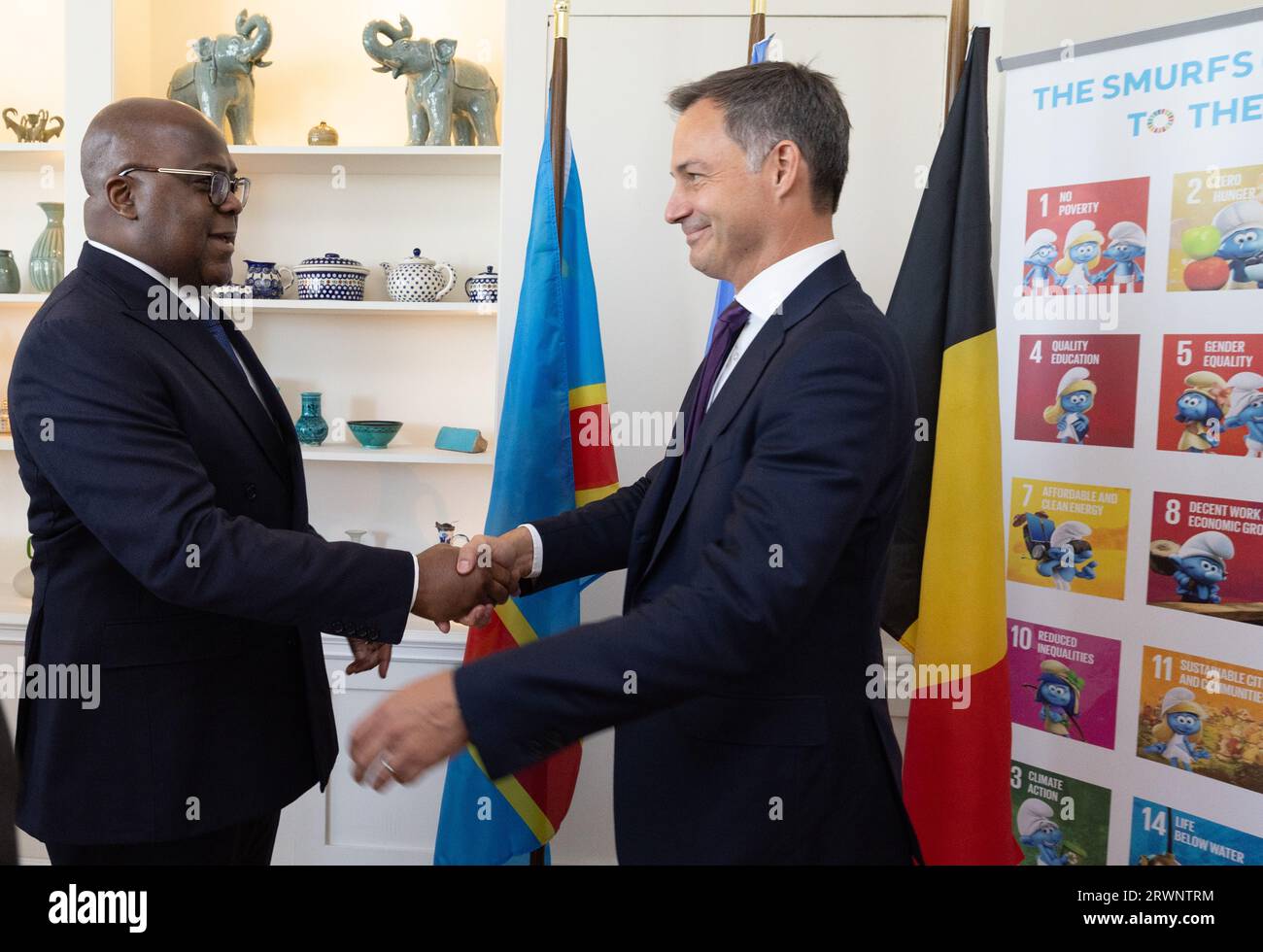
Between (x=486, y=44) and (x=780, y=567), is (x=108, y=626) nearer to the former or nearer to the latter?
(x=780, y=567)

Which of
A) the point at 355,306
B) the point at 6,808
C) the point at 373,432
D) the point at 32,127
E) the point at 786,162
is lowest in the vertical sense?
the point at 6,808

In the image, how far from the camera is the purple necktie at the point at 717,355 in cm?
162

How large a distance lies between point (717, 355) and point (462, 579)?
70cm

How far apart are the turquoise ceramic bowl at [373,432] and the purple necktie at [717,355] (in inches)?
69.1

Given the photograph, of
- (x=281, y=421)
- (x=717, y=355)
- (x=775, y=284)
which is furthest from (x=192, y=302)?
(x=775, y=284)

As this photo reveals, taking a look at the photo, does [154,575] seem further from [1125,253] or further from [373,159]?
[1125,253]

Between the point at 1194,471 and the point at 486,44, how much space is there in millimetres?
2594

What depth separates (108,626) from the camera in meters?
1.63

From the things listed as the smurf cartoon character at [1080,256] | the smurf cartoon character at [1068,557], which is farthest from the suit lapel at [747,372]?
the smurf cartoon character at [1068,557]

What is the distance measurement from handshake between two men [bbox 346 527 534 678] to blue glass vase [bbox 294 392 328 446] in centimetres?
137

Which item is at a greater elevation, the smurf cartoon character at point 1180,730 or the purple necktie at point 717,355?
the purple necktie at point 717,355

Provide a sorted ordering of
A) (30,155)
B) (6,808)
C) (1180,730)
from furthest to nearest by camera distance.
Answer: (30,155), (1180,730), (6,808)

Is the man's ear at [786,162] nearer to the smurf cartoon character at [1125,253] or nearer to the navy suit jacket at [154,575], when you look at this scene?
the navy suit jacket at [154,575]

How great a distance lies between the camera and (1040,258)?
2.44 metres
